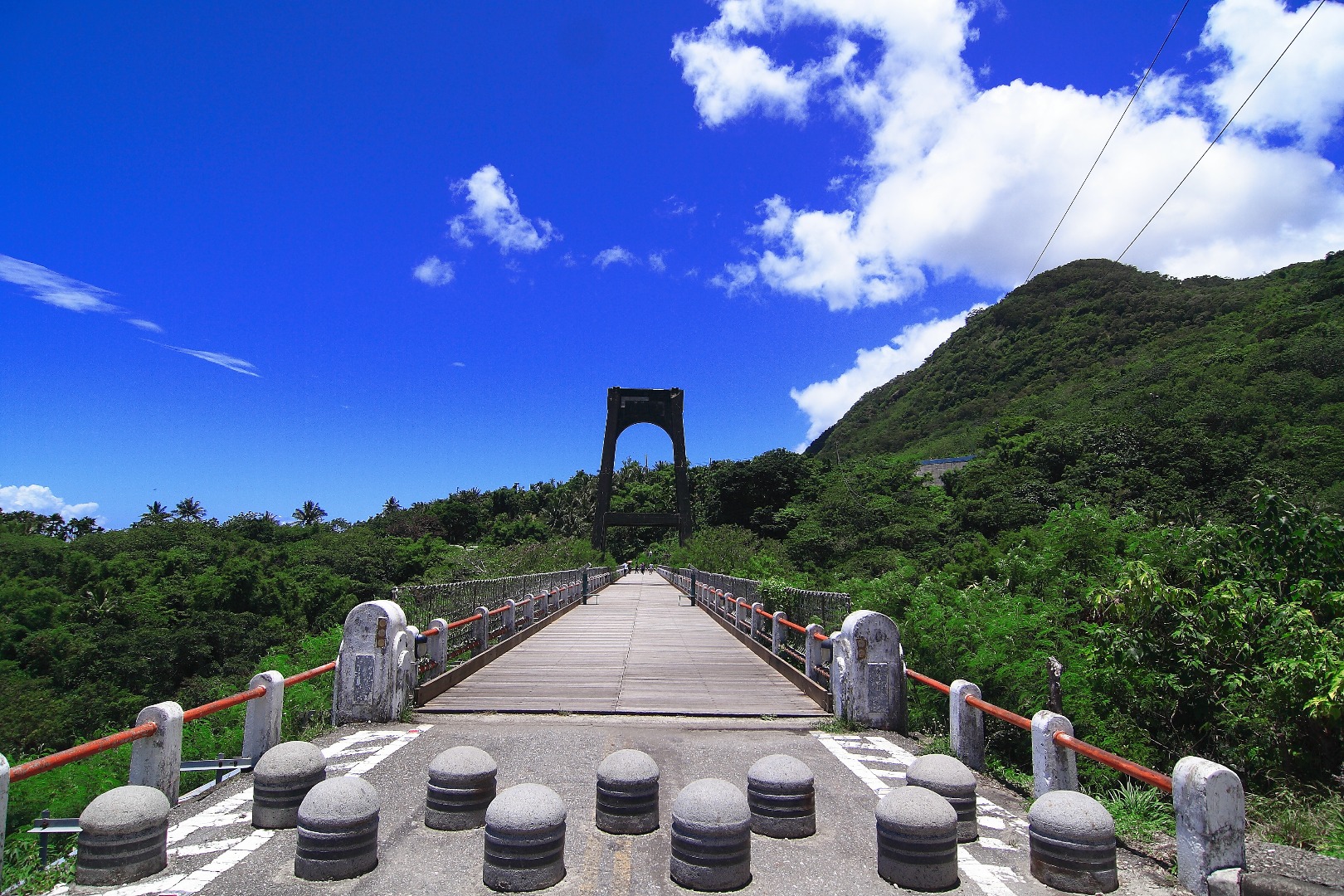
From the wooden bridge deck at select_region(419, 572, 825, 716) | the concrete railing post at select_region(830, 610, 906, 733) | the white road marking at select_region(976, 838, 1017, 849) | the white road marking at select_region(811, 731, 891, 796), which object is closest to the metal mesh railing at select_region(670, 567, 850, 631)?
the wooden bridge deck at select_region(419, 572, 825, 716)

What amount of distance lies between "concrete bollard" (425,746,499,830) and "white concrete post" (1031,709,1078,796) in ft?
11.2

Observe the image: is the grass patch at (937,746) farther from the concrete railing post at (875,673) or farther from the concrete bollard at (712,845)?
the concrete bollard at (712,845)

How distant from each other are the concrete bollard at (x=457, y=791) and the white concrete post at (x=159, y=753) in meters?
1.61

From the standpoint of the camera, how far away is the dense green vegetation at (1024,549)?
21.7ft

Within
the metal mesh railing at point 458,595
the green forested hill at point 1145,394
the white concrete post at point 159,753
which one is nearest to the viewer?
the white concrete post at point 159,753

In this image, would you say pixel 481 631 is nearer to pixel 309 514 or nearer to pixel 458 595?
pixel 458 595

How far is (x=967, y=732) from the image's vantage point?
20.0 ft

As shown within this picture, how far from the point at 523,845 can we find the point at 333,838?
1004mm

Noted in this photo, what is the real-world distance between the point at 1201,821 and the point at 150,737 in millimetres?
5854

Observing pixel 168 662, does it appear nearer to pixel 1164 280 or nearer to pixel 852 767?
pixel 852 767

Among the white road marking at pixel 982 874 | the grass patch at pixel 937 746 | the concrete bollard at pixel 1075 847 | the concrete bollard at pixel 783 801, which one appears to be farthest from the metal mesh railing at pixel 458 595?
the concrete bollard at pixel 1075 847

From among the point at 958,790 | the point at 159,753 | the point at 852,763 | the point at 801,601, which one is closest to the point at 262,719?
the point at 159,753

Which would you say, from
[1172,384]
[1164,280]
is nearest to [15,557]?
[1172,384]

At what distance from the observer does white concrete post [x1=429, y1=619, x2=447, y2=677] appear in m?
9.00
